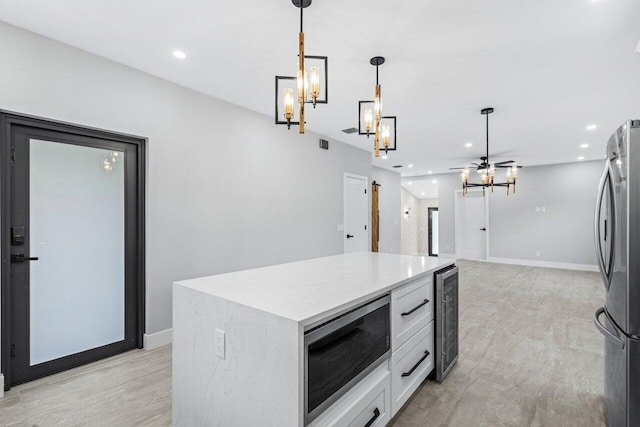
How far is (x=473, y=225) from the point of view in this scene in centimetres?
911

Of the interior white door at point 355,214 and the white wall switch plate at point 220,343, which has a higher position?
the interior white door at point 355,214

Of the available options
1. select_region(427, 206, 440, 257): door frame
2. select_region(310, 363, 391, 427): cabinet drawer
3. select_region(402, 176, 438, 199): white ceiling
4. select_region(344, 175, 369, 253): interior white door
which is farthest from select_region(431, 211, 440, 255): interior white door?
select_region(310, 363, 391, 427): cabinet drawer

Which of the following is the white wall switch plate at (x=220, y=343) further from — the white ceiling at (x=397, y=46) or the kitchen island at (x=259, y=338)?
the white ceiling at (x=397, y=46)

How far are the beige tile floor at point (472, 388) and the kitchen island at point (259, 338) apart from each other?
48 centimetres

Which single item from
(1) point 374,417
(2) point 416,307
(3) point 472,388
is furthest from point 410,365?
(3) point 472,388

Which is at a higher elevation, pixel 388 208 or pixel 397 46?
pixel 397 46

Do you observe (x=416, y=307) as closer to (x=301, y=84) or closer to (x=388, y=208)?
(x=301, y=84)

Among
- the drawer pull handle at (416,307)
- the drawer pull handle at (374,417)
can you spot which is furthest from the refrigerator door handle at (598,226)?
the drawer pull handle at (374,417)

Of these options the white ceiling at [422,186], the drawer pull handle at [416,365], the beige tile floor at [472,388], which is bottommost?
the beige tile floor at [472,388]

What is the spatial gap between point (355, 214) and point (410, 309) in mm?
4077

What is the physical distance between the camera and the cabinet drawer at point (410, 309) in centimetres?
183

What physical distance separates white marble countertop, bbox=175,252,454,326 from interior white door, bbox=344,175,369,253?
3.25 m

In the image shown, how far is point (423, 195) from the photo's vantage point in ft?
37.7

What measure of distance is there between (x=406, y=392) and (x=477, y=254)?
8.12 metres
